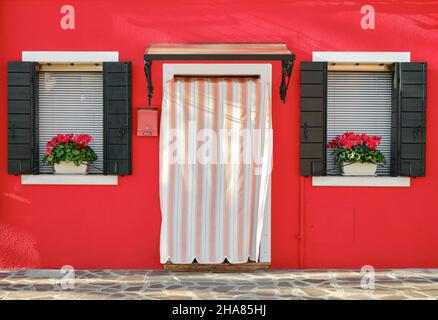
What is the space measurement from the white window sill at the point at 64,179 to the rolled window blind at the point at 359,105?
11.1 ft

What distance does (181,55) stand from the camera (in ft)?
21.3

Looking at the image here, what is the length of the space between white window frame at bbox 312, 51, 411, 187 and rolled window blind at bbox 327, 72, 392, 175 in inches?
8.7

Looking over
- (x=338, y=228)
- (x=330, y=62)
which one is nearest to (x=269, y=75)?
(x=330, y=62)

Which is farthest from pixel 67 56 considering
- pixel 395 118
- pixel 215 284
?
pixel 395 118

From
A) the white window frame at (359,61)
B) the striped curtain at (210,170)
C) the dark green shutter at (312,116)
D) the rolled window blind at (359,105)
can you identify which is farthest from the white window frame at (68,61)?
the rolled window blind at (359,105)

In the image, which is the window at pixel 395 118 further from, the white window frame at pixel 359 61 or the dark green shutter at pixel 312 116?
the white window frame at pixel 359 61

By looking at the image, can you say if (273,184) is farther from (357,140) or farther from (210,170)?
(357,140)

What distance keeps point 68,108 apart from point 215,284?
337 centimetres

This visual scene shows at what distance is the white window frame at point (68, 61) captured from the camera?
7.29m

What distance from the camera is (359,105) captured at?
24.5ft

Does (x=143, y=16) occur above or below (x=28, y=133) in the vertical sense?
above

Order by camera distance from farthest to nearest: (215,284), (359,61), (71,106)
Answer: (71,106), (359,61), (215,284)

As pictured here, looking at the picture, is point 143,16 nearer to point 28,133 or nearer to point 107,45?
point 107,45

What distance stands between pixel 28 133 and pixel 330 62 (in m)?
4.50
